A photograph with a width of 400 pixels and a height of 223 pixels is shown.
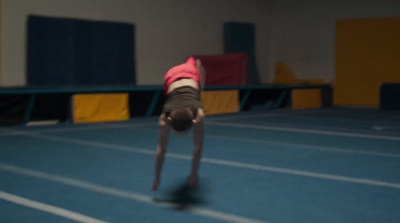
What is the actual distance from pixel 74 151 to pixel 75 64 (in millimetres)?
5807

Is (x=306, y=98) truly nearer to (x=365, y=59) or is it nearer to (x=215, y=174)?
(x=365, y=59)

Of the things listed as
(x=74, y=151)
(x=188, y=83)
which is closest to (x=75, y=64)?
(x=74, y=151)

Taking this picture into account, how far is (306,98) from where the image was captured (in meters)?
14.5

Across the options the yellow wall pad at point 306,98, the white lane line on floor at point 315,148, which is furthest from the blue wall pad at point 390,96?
the white lane line on floor at point 315,148

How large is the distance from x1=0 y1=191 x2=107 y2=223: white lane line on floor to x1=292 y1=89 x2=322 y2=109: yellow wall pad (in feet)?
34.4

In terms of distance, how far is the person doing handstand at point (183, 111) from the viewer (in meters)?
3.87

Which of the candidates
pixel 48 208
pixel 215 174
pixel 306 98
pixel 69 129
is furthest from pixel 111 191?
pixel 306 98

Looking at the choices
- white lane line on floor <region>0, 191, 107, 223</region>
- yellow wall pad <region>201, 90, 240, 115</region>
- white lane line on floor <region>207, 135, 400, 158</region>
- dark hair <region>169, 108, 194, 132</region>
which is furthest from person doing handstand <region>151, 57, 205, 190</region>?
yellow wall pad <region>201, 90, 240, 115</region>

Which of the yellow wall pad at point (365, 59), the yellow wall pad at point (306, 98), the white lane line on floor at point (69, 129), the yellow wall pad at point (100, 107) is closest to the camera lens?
the white lane line on floor at point (69, 129)

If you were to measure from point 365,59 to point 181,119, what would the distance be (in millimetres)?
11907

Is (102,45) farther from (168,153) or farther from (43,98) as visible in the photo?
(168,153)

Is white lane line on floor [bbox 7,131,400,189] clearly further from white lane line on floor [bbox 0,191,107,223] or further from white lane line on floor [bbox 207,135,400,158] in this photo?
white lane line on floor [bbox 0,191,107,223]

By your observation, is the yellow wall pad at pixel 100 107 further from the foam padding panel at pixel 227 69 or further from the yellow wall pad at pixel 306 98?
the yellow wall pad at pixel 306 98

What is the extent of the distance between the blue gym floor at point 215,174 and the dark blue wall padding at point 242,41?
260 inches
